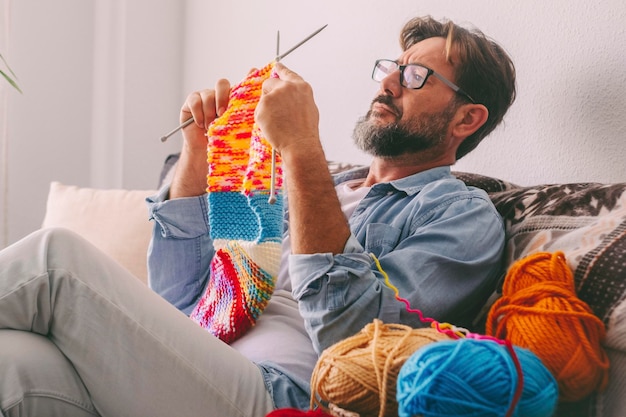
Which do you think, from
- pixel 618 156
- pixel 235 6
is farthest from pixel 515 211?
pixel 235 6

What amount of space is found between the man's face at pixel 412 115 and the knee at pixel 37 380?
810mm

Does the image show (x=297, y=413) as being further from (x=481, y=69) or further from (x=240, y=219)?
(x=481, y=69)

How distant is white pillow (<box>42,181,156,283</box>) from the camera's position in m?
2.14

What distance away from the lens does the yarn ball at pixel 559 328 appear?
39.5 inches

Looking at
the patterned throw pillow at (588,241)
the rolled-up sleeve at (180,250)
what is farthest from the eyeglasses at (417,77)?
the rolled-up sleeve at (180,250)

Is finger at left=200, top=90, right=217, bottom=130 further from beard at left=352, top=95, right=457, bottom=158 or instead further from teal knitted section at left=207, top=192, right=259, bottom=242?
beard at left=352, top=95, right=457, bottom=158

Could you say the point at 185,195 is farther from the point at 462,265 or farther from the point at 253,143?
the point at 462,265

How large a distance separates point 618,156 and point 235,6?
172 cm

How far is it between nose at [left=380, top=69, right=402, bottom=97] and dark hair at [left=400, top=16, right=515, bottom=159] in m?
0.12

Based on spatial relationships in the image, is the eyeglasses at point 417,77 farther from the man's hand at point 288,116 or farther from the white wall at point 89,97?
the white wall at point 89,97

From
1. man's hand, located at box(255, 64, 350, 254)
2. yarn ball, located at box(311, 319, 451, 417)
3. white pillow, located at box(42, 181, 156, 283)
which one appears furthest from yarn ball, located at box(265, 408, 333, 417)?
white pillow, located at box(42, 181, 156, 283)

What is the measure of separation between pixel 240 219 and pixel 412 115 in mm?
441

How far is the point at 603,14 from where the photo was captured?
151 centimetres

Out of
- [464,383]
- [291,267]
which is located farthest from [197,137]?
[464,383]
